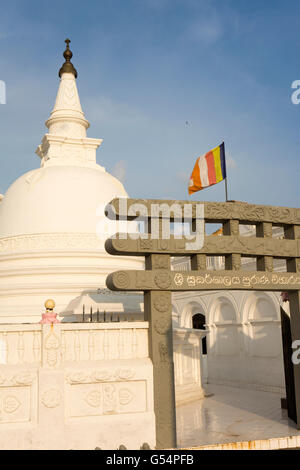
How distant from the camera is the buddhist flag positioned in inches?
651

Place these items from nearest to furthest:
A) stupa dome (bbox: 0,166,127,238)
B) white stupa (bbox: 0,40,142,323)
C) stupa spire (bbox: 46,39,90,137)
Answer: white stupa (bbox: 0,40,142,323)
stupa dome (bbox: 0,166,127,238)
stupa spire (bbox: 46,39,90,137)

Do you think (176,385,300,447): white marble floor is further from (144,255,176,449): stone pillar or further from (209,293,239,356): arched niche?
(209,293,239,356): arched niche

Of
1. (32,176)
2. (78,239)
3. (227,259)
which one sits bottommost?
(227,259)

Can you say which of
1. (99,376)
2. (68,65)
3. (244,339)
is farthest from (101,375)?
(68,65)

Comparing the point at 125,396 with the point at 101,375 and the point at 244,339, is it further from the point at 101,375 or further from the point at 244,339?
the point at 244,339

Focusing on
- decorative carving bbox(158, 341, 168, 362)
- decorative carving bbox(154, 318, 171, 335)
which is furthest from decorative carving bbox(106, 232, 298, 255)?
decorative carving bbox(158, 341, 168, 362)

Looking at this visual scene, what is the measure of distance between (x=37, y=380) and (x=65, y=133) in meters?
16.7

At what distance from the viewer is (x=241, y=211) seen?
12789 mm

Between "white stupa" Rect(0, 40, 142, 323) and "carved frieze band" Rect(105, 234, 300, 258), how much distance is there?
655 cm

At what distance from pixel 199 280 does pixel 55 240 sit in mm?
9264

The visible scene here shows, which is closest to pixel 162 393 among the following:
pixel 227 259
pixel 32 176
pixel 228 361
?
pixel 227 259

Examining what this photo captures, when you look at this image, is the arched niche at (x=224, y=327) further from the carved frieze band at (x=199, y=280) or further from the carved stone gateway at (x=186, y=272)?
the carved frieze band at (x=199, y=280)

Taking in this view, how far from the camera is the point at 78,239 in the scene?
63.9 feet

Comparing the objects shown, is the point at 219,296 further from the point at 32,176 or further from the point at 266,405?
the point at 32,176
